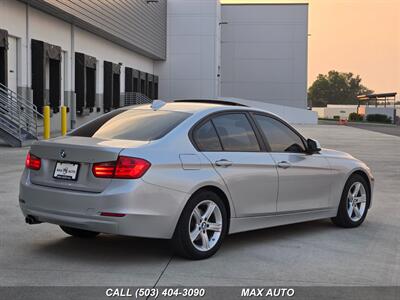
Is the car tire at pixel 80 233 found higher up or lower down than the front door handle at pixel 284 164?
lower down

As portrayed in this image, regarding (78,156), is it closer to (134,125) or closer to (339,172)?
(134,125)

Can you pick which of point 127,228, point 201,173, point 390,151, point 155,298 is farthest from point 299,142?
point 390,151

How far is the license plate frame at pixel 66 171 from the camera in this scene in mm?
5605

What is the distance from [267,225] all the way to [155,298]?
7.12ft

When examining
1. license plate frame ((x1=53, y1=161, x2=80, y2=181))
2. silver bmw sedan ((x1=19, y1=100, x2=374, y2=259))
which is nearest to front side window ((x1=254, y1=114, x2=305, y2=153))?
silver bmw sedan ((x1=19, y1=100, x2=374, y2=259))

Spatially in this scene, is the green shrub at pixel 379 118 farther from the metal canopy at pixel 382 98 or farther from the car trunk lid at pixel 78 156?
the car trunk lid at pixel 78 156

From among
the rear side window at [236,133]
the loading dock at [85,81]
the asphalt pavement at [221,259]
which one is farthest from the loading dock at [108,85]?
the rear side window at [236,133]

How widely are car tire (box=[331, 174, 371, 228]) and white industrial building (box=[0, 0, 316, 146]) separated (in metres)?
15.0

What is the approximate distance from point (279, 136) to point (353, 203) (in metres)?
1.52

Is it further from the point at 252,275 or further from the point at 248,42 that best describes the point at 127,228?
the point at 248,42

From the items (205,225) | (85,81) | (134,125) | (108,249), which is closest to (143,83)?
(85,81)

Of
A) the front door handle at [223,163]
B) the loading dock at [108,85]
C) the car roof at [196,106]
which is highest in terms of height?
the loading dock at [108,85]

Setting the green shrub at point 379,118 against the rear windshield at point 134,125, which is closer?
the rear windshield at point 134,125

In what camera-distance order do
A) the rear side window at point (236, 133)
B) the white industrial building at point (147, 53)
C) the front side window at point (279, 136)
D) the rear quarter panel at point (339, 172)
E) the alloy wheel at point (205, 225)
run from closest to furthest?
1. the alloy wheel at point (205, 225)
2. the rear side window at point (236, 133)
3. the front side window at point (279, 136)
4. the rear quarter panel at point (339, 172)
5. the white industrial building at point (147, 53)
